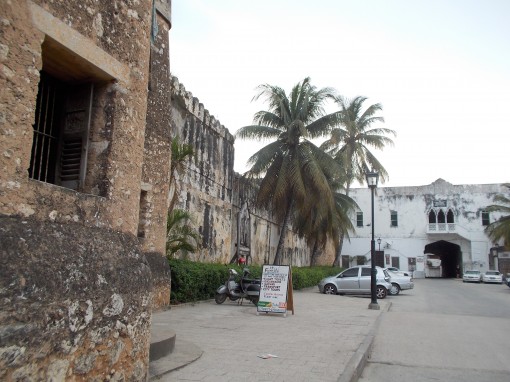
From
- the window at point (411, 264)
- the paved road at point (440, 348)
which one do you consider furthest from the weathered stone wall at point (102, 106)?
the window at point (411, 264)

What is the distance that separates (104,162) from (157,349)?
2749mm

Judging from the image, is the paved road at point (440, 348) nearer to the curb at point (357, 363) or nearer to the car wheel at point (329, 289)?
the curb at point (357, 363)

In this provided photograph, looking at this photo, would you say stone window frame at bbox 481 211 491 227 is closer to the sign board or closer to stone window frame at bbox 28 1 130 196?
the sign board

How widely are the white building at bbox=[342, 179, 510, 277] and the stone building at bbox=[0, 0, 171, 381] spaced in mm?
45114

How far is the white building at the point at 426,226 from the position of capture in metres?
47.4

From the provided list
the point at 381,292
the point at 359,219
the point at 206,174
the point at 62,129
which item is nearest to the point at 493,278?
the point at 359,219

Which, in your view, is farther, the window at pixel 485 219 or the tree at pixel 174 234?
the window at pixel 485 219

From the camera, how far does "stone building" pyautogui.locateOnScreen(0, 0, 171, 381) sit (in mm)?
3441

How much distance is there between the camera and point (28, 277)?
3.39 m

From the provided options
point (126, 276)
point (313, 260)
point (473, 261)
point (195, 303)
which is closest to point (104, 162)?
point (126, 276)

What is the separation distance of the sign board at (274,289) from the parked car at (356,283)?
367 inches

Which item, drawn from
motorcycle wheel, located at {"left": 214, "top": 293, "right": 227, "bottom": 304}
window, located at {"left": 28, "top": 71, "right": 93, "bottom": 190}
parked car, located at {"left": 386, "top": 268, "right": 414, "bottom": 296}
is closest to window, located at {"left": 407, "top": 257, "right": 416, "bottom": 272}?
parked car, located at {"left": 386, "top": 268, "right": 414, "bottom": 296}

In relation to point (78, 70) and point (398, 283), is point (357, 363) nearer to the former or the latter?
point (78, 70)

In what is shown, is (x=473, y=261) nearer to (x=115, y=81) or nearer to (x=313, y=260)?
(x=313, y=260)
